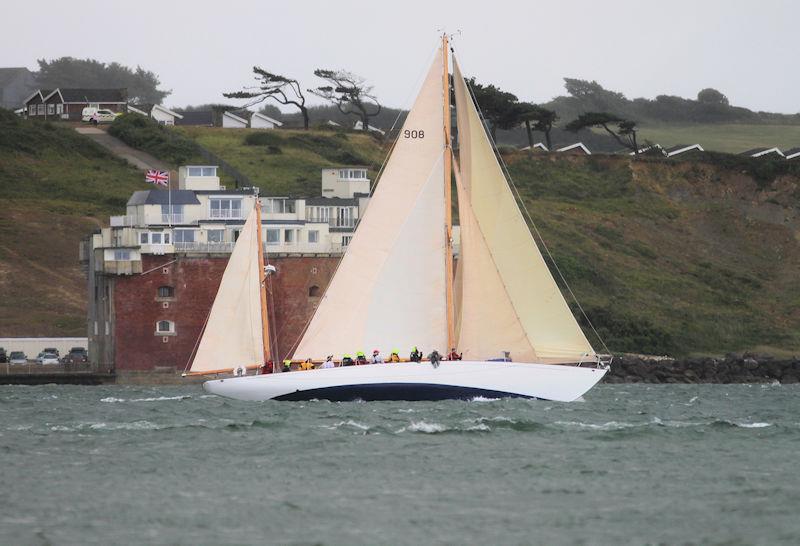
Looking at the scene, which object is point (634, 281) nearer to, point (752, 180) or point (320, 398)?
point (752, 180)

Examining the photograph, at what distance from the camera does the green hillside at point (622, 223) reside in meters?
99.8

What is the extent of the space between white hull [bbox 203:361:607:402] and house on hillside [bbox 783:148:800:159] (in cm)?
9672

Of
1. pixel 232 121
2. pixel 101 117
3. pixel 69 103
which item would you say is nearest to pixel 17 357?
pixel 101 117

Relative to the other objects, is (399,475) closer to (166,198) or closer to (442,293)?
(442,293)

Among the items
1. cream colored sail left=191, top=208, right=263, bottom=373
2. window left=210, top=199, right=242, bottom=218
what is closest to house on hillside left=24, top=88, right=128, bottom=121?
window left=210, top=199, right=242, bottom=218

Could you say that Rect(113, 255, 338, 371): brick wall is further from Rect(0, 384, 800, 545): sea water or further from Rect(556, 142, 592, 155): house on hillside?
Rect(556, 142, 592, 155): house on hillside

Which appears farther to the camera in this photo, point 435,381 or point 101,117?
point 101,117

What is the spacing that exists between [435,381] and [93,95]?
108673 mm

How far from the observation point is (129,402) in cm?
5856

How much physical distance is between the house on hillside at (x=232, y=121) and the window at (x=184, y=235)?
66.4 m

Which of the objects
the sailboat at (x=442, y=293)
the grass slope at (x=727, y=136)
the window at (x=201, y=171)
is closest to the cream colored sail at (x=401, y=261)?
the sailboat at (x=442, y=293)

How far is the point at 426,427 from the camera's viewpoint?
42.8 meters

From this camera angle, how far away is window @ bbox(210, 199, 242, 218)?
86750 millimetres

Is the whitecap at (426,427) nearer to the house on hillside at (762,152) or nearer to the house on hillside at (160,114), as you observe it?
the house on hillside at (762,152)
